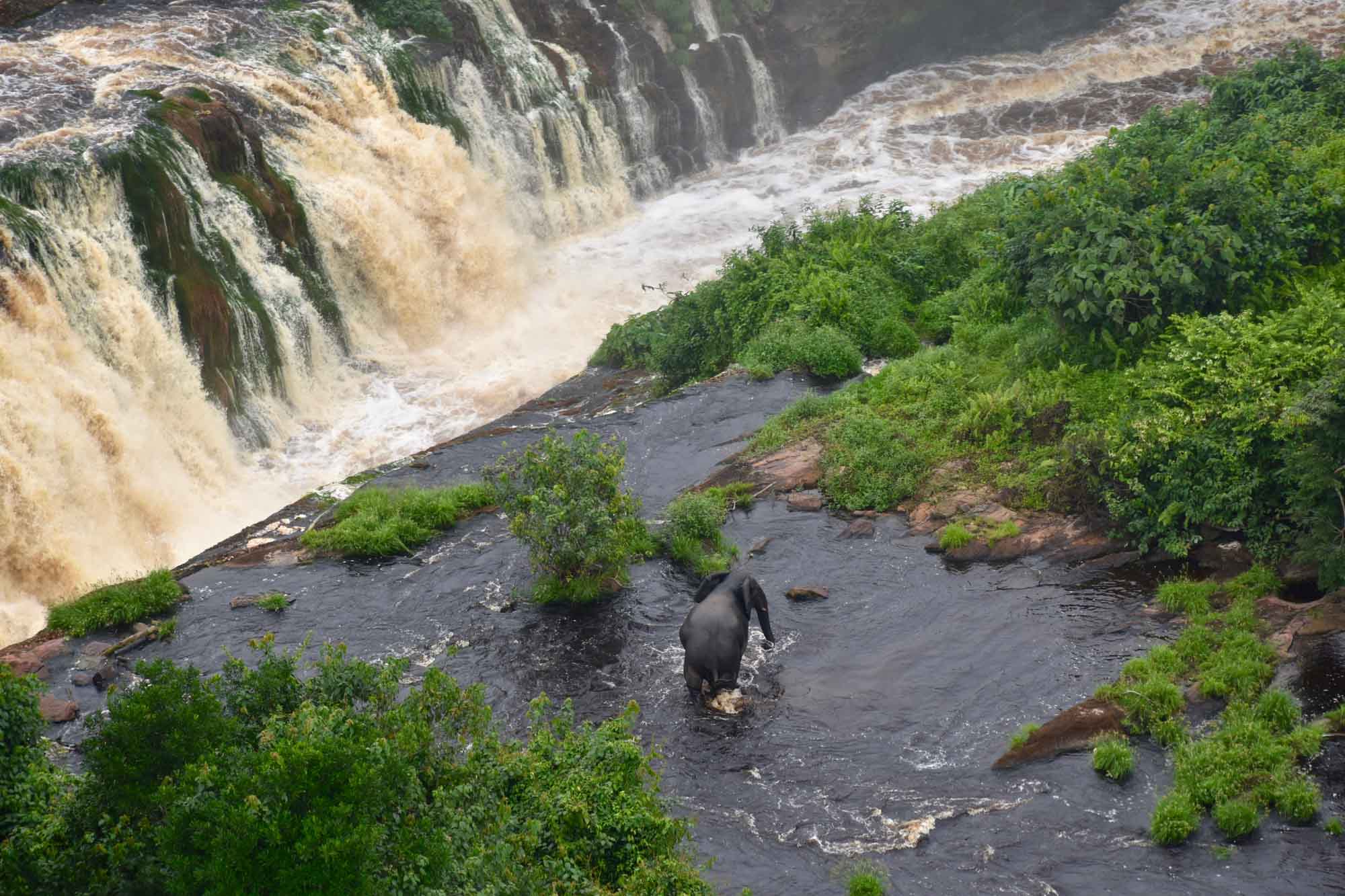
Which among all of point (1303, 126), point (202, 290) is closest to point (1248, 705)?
point (1303, 126)

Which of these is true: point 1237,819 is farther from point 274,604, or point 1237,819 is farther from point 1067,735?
point 274,604

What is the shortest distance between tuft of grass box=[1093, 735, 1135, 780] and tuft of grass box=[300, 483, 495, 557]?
7.62 meters

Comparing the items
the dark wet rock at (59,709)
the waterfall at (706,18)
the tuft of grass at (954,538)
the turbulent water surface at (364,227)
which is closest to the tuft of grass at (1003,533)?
the tuft of grass at (954,538)

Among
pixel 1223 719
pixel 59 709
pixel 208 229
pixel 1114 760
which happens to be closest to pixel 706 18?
pixel 208 229

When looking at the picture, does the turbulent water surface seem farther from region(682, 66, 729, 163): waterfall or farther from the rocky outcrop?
region(682, 66, 729, 163): waterfall

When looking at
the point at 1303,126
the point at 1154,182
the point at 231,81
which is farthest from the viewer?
the point at 231,81

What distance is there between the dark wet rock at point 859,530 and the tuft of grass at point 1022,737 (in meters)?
4.06

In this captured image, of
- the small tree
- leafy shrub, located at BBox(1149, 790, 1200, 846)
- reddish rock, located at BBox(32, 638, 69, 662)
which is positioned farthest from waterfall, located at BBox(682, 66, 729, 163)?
leafy shrub, located at BBox(1149, 790, 1200, 846)

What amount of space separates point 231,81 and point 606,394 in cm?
1098

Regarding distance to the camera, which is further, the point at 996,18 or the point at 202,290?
the point at 996,18

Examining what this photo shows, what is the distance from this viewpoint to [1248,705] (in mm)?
8938

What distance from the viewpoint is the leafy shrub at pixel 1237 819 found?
7855mm

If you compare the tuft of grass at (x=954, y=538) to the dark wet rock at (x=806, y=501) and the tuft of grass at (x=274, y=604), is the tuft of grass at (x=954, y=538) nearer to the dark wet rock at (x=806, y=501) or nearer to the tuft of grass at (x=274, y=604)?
the dark wet rock at (x=806, y=501)

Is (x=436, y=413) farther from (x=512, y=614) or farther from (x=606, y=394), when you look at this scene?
(x=512, y=614)
